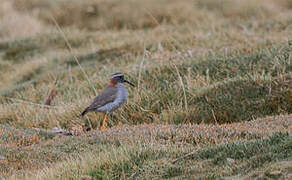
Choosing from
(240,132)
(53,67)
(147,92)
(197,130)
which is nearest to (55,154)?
(197,130)

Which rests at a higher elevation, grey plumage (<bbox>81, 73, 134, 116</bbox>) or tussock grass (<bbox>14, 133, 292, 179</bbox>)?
tussock grass (<bbox>14, 133, 292, 179</bbox>)

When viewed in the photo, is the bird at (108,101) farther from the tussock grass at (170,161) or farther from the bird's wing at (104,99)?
the tussock grass at (170,161)

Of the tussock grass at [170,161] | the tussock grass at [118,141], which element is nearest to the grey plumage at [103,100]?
the tussock grass at [118,141]

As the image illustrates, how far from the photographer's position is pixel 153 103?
8.34 metres

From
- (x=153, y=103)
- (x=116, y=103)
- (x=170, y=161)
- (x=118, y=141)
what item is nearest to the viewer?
(x=170, y=161)

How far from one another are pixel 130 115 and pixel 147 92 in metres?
0.64

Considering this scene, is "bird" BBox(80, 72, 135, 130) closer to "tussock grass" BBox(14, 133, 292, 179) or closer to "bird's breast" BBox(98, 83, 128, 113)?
"bird's breast" BBox(98, 83, 128, 113)

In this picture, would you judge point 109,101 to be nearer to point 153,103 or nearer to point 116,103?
point 116,103

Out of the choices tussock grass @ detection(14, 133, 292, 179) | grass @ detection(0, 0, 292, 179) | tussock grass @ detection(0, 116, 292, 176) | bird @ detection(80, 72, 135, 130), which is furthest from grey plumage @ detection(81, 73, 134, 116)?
tussock grass @ detection(14, 133, 292, 179)

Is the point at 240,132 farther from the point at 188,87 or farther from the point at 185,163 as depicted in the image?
the point at 188,87

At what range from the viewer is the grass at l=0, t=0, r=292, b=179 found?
4.80 metres

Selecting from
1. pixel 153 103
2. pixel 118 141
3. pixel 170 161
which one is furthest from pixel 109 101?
pixel 170 161

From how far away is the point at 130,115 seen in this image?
8.24 m

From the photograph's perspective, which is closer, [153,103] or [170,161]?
[170,161]
